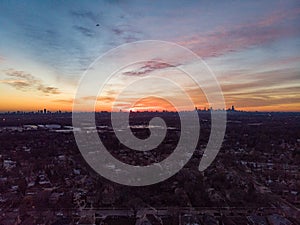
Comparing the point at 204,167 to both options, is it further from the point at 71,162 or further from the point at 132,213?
the point at 71,162

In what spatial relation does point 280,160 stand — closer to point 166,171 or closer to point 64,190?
point 166,171

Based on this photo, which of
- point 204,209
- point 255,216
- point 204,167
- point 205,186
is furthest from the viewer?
point 204,167

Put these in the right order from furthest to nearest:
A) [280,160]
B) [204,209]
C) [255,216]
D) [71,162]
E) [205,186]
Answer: [280,160]
[71,162]
[205,186]
[204,209]
[255,216]

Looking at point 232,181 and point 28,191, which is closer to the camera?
point 28,191

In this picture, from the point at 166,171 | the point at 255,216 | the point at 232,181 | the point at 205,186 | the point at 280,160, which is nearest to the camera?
the point at 255,216

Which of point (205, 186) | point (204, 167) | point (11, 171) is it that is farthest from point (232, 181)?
point (11, 171)

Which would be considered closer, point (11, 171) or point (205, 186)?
point (205, 186)

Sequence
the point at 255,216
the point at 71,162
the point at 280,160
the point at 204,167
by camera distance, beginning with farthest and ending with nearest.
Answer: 1. the point at 280,160
2. the point at 71,162
3. the point at 204,167
4. the point at 255,216

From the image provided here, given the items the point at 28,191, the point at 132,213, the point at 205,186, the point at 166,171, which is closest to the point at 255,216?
the point at 205,186
